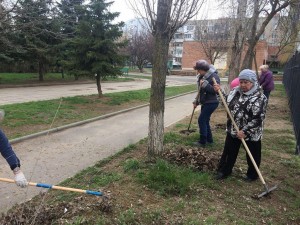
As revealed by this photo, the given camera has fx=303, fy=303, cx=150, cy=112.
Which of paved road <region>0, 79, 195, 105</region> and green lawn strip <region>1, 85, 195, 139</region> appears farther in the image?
paved road <region>0, 79, 195, 105</region>

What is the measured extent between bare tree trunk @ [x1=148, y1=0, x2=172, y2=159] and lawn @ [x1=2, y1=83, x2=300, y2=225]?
0.32 meters

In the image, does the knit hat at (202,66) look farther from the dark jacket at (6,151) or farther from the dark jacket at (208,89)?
the dark jacket at (6,151)

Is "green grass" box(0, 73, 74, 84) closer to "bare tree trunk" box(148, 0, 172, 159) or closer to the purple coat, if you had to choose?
the purple coat

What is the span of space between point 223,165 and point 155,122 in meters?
1.28

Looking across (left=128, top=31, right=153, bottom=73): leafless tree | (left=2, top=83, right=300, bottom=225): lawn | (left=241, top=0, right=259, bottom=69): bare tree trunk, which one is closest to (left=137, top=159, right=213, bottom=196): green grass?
(left=2, top=83, right=300, bottom=225): lawn

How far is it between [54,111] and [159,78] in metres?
6.37

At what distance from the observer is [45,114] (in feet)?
32.0

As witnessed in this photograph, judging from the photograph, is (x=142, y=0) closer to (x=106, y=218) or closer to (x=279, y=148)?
(x=106, y=218)

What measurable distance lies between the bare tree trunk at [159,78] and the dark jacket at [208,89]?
1.23 meters

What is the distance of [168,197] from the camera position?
12.8ft

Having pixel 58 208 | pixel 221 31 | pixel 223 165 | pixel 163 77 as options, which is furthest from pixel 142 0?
pixel 221 31

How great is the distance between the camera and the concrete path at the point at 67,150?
4.40 m

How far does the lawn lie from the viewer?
3367 mm

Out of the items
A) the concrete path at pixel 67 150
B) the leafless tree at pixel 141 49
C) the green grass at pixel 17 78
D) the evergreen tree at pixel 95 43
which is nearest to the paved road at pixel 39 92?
the evergreen tree at pixel 95 43
